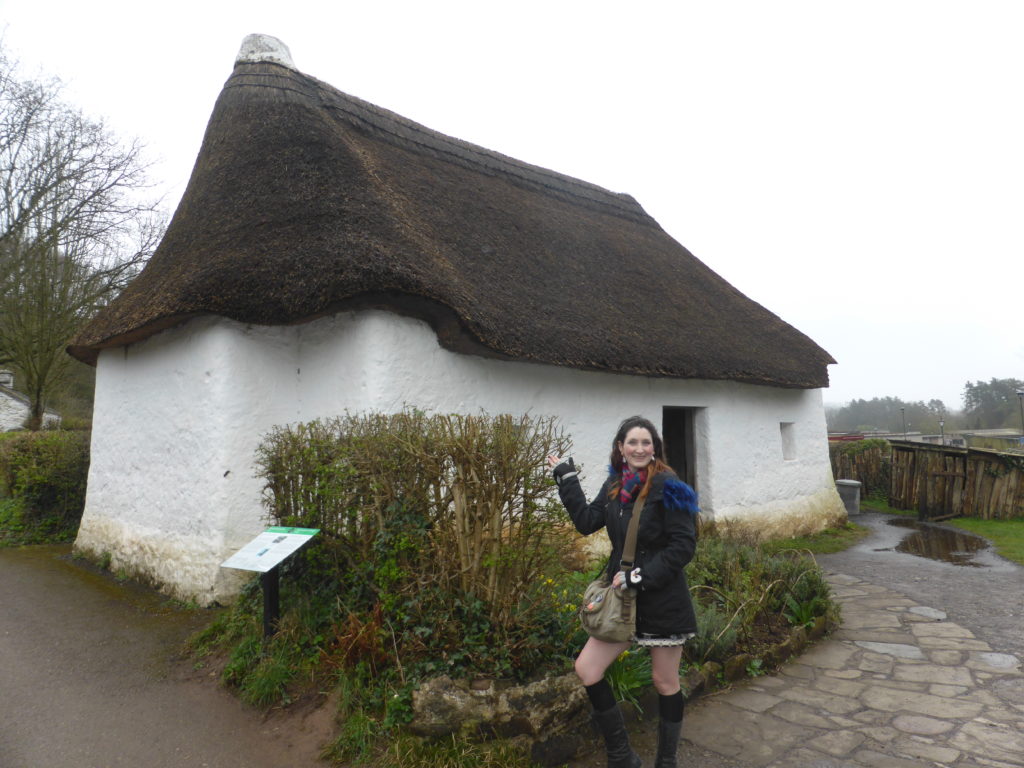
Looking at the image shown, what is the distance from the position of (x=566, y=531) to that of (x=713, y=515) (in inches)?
224

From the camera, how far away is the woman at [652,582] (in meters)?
2.74

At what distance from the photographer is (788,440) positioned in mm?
10664

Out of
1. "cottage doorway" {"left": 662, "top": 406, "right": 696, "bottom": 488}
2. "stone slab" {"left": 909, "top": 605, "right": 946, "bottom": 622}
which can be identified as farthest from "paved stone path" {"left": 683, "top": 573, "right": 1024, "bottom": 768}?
"cottage doorway" {"left": 662, "top": 406, "right": 696, "bottom": 488}

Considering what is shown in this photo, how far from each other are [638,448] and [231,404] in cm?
410

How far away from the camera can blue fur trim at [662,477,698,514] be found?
274cm

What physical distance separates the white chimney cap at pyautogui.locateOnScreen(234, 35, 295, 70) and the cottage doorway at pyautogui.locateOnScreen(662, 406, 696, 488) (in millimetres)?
6784

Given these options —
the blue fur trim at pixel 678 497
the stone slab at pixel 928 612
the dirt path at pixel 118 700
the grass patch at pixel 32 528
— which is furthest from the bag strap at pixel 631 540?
the grass patch at pixel 32 528

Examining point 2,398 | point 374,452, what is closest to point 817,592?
point 374,452

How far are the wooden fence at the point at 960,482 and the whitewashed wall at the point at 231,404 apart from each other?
306 inches

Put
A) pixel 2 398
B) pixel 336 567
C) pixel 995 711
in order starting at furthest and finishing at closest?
pixel 2 398 < pixel 336 567 < pixel 995 711

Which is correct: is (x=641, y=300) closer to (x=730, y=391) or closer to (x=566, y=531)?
(x=730, y=391)

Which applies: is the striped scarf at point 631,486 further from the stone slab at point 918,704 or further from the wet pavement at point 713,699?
the stone slab at point 918,704

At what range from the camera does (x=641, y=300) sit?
877 centimetres

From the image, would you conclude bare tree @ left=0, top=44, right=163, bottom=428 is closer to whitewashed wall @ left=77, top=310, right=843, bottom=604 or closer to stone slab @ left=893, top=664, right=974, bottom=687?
whitewashed wall @ left=77, top=310, right=843, bottom=604
